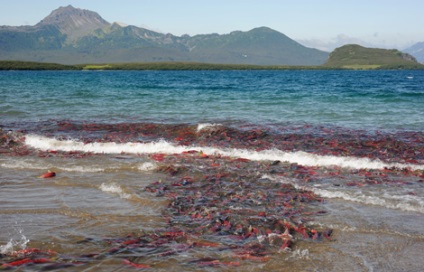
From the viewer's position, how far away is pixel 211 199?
9484 mm

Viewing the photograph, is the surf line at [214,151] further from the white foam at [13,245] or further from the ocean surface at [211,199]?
the white foam at [13,245]

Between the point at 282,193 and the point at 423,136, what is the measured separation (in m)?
11.6

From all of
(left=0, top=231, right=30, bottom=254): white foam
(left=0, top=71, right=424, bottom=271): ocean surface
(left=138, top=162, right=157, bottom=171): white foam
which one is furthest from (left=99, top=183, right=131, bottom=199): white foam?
(left=0, top=231, right=30, bottom=254): white foam

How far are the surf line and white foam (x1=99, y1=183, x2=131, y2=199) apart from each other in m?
4.91

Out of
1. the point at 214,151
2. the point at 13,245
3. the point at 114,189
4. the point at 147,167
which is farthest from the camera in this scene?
the point at 214,151

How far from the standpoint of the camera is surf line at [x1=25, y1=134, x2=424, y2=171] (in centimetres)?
1327

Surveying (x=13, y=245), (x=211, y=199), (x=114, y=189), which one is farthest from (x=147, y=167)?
(x=13, y=245)

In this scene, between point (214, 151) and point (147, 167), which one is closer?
point (147, 167)

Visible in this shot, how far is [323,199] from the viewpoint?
9.51m

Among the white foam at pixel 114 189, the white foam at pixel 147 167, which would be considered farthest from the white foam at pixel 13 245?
the white foam at pixel 147 167

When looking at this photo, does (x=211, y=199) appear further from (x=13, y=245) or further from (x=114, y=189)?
(x=13, y=245)

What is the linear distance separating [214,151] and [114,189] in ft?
18.7

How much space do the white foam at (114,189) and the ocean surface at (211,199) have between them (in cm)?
2

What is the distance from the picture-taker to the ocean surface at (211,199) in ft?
21.3
